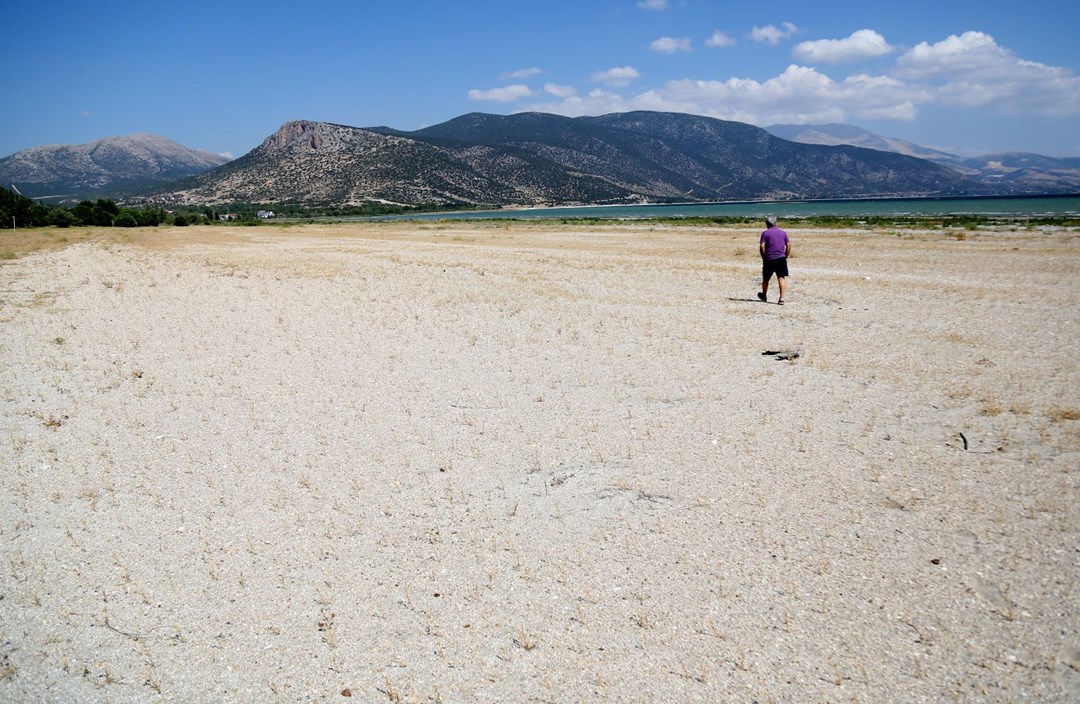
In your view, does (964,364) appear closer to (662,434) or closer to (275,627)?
(662,434)

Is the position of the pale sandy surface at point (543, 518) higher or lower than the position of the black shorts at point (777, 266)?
lower

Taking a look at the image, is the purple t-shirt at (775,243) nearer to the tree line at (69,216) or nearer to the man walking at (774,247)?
the man walking at (774,247)

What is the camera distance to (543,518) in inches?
241

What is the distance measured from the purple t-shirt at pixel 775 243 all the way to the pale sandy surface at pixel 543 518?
4.09m

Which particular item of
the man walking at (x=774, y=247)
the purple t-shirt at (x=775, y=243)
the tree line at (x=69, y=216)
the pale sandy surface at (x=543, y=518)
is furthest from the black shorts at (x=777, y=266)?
the tree line at (x=69, y=216)

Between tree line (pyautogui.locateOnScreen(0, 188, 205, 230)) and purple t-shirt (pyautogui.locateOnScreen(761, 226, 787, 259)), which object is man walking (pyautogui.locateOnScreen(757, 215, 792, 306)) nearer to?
purple t-shirt (pyautogui.locateOnScreen(761, 226, 787, 259))

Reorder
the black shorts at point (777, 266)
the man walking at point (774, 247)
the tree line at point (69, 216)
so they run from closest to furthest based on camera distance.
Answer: the man walking at point (774, 247)
the black shorts at point (777, 266)
the tree line at point (69, 216)

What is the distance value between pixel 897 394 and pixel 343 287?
20340 millimetres

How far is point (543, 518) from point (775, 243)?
47.2 feet

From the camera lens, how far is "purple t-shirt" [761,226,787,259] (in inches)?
697

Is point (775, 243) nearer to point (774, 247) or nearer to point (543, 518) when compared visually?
point (774, 247)

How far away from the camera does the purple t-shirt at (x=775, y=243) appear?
17.7 metres

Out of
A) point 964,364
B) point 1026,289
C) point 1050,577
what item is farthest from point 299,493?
point 1026,289

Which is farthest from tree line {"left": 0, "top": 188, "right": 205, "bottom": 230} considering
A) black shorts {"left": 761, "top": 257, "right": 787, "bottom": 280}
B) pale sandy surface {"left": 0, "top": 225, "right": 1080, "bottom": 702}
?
black shorts {"left": 761, "top": 257, "right": 787, "bottom": 280}
